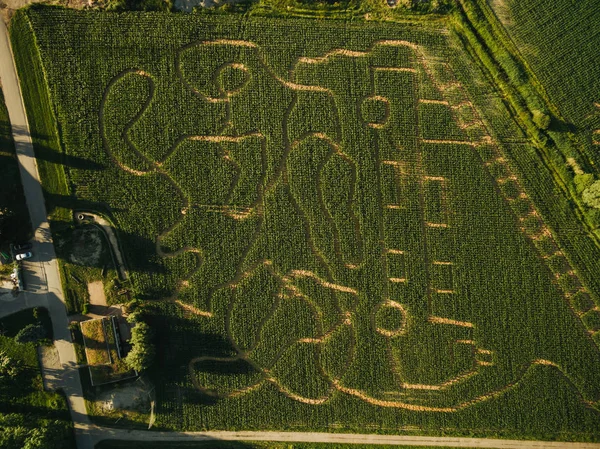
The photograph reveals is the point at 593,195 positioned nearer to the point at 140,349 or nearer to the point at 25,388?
the point at 140,349

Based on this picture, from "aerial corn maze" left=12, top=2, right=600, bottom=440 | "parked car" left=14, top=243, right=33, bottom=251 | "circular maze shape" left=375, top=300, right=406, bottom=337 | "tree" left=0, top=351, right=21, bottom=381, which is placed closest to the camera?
"tree" left=0, top=351, right=21, bottom=381

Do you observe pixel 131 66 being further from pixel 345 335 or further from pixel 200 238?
pixel 345 335

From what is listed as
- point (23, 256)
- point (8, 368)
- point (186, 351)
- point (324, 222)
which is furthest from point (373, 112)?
point (8, 368)

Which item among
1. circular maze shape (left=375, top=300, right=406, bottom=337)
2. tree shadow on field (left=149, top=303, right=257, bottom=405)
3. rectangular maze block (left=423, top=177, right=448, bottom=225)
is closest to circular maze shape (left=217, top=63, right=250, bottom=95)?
rectangular maze block (left=423, top=177, right=448, bottom=225)

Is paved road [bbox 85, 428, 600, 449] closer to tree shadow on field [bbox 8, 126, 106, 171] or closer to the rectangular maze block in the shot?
the rectangular maze block

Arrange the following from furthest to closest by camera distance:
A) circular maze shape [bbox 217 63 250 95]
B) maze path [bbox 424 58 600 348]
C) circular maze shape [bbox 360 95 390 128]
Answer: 1. circular maze shape [bbox 360 95 390 128]
2. maze path [bbox 424 58 600 348]
3. circular maze shape [bbox 217 63 250 95]
